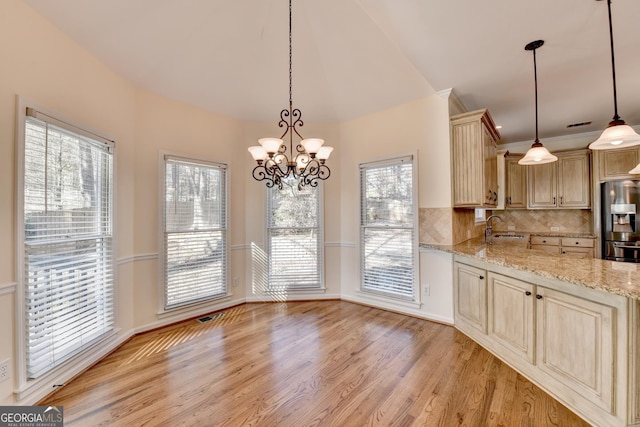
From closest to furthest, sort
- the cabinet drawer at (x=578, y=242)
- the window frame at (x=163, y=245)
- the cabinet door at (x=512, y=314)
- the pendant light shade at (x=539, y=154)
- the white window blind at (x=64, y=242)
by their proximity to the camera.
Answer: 1. the white window blind at (x=64, y=242)
2. the cabinet door at (x=512, y=314)
3. the pendant light shade at (x=539, y=154)
4. the window frame at (x=163, y=245)
5. the cabinet drawer at (x=578, y=242)

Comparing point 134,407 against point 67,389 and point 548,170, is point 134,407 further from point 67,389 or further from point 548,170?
point 548,170

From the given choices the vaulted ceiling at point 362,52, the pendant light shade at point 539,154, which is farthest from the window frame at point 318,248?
the pendant light shade at point 539,154

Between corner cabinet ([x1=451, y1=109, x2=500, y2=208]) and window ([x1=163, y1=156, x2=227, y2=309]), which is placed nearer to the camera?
corner cabinet ([x1=451, y1=109, x2=500, y2=208])

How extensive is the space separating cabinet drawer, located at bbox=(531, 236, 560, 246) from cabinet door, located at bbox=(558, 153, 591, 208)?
2.06 ft

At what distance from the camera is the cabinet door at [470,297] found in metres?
2.88

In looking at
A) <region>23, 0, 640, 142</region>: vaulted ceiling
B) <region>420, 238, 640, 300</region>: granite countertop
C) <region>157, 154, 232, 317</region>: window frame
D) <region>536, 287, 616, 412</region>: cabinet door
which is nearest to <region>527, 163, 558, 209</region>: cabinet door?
<region>23, 0, 640, 142</region>: vaulted ceiling

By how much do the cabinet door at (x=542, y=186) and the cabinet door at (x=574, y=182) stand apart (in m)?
0.09

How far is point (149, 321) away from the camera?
3365 millimetres

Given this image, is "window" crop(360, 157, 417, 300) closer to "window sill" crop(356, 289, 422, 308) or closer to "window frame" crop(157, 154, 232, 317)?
"window sill" crop(356, 289, 422, 308)

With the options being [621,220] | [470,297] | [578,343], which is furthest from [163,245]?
[621,220]

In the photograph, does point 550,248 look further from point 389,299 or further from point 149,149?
point 149,149

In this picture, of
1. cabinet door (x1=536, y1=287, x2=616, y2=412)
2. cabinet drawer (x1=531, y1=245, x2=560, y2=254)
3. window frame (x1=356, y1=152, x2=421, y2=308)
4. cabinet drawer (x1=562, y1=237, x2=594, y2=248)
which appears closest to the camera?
cabinet door (x1=536, y1=287, x2=616, y2=412)

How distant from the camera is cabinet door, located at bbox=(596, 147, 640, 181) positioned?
14.4ft

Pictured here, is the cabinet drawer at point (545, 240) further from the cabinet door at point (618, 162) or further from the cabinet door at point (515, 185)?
the cabinet door at point (618, 162)
